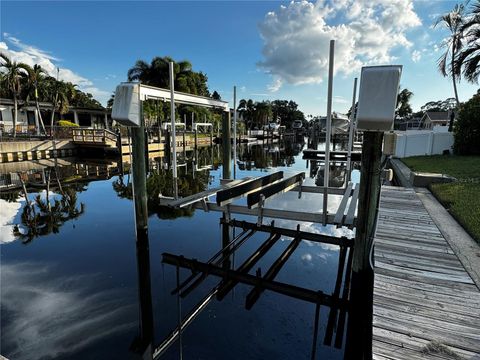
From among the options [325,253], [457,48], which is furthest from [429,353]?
[457,48]

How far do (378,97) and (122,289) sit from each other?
4.97 metres

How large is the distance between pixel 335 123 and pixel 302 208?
34.1ft

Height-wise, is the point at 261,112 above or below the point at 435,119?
above

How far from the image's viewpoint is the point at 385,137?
326 cm

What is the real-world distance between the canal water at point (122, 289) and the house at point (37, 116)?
73.4 feet

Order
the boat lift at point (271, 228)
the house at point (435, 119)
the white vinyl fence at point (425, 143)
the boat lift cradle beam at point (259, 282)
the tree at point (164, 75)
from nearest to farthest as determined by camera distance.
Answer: the boat lift at point (271, 228), the boat lift cradle beam at point (259, 282), the white vinyl fence at point (425, 143), the tree at point (164, 75), the house at point (435, 119)

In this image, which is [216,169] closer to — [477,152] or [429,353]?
[477,152]

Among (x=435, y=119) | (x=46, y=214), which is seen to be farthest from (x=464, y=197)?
(x=435, y=119)

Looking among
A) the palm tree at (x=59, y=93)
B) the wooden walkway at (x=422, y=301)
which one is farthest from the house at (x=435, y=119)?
the palm tree at (x=59, y=93)

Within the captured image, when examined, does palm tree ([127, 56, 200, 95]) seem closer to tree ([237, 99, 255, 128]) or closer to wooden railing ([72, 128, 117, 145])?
wooden railing ([72, 128, 117, 145])

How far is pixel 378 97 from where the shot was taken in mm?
3197

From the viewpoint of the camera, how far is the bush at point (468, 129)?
14156 millimetres

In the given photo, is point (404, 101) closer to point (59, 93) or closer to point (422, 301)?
point (59, 93)

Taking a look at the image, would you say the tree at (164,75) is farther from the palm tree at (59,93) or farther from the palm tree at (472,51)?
the palm tree at (472,51)
